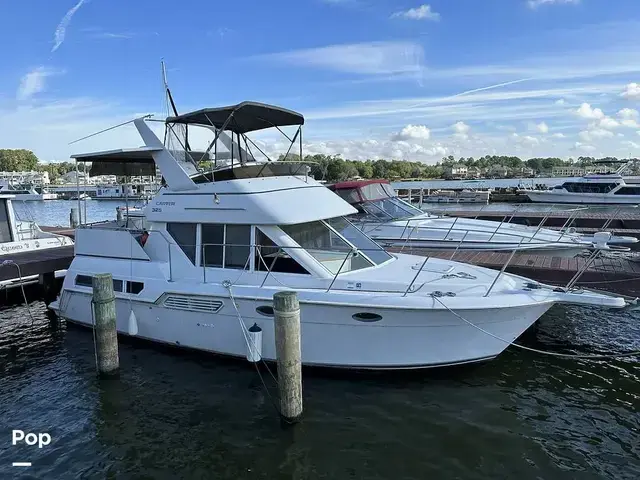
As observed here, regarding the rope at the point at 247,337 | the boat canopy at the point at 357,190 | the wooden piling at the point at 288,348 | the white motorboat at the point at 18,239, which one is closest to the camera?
the wooden piling at the point at 288,348

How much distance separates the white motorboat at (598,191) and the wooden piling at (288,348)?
39.4 metres

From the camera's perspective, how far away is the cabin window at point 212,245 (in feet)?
27.1

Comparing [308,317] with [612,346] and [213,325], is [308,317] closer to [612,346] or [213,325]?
[213,325]

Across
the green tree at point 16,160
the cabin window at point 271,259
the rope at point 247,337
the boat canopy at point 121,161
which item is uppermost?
the green tree at point 16,160

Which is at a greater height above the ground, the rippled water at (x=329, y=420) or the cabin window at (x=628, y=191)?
the cabin window at (x=628, y=191)

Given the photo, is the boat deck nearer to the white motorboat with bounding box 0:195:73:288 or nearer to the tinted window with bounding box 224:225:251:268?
the white motorboat with bounding box 0:195:73:288

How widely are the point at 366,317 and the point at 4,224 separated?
12.8m

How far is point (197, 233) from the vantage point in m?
8.45

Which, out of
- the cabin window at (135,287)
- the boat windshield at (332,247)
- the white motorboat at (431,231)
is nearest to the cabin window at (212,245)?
the boat windshield at (332,247)

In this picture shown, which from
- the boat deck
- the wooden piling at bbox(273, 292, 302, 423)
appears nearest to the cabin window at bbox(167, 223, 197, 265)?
the wooden piling at bbox(273, 292, 302, 423)

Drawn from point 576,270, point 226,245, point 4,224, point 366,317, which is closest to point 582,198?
point 576,270

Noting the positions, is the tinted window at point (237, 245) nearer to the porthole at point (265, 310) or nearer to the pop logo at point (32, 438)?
the porthole at point (265, 310)

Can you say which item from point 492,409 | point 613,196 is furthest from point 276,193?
point 613,196

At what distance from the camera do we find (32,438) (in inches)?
251
